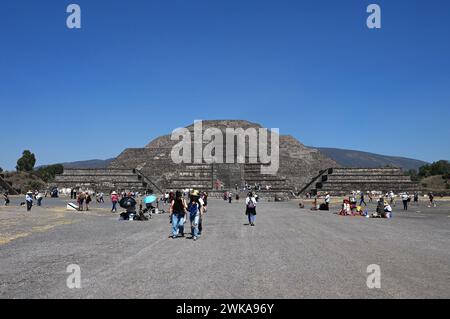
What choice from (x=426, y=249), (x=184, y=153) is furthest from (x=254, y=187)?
(x=426, y=249)

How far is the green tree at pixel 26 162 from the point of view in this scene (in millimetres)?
110312

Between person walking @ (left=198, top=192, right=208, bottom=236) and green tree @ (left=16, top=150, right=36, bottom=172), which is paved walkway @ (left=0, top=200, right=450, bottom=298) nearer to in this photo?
person walking @ (left=198, top=192, right=208, bottom=236)

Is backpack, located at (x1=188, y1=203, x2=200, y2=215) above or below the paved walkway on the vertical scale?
above

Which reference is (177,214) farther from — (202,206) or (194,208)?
(202,206)

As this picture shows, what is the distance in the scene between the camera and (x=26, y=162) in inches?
4380

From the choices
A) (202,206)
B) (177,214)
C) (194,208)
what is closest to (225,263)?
(194,208)

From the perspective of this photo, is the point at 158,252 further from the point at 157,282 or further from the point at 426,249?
the point at 426,249

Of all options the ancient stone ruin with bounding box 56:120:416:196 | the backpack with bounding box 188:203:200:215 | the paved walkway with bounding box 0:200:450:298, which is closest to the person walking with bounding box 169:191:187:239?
the backpack with bounding box 188:203:200:215

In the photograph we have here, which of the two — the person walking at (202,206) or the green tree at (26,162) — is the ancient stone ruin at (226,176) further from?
the green tree at (26,162)

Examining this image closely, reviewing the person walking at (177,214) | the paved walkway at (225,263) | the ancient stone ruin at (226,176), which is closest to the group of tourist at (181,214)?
the person walking at (177,214)

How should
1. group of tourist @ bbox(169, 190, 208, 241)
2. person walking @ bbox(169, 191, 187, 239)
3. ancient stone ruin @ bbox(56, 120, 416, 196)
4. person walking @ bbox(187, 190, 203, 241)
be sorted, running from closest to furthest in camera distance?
person walking @ bbox(187, 190, 203, 241), group of tourist @ bbox(169, 190, 208, 241), person walking @ bbox(169, 191, 187, 239), ancient stone ruin @ bbox(56, 120, 416, 196)

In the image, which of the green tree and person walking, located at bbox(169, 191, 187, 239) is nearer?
person walking, located at bbox(169, 191, 187, 239)

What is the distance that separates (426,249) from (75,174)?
55746 millimetres

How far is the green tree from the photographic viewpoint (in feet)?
362
